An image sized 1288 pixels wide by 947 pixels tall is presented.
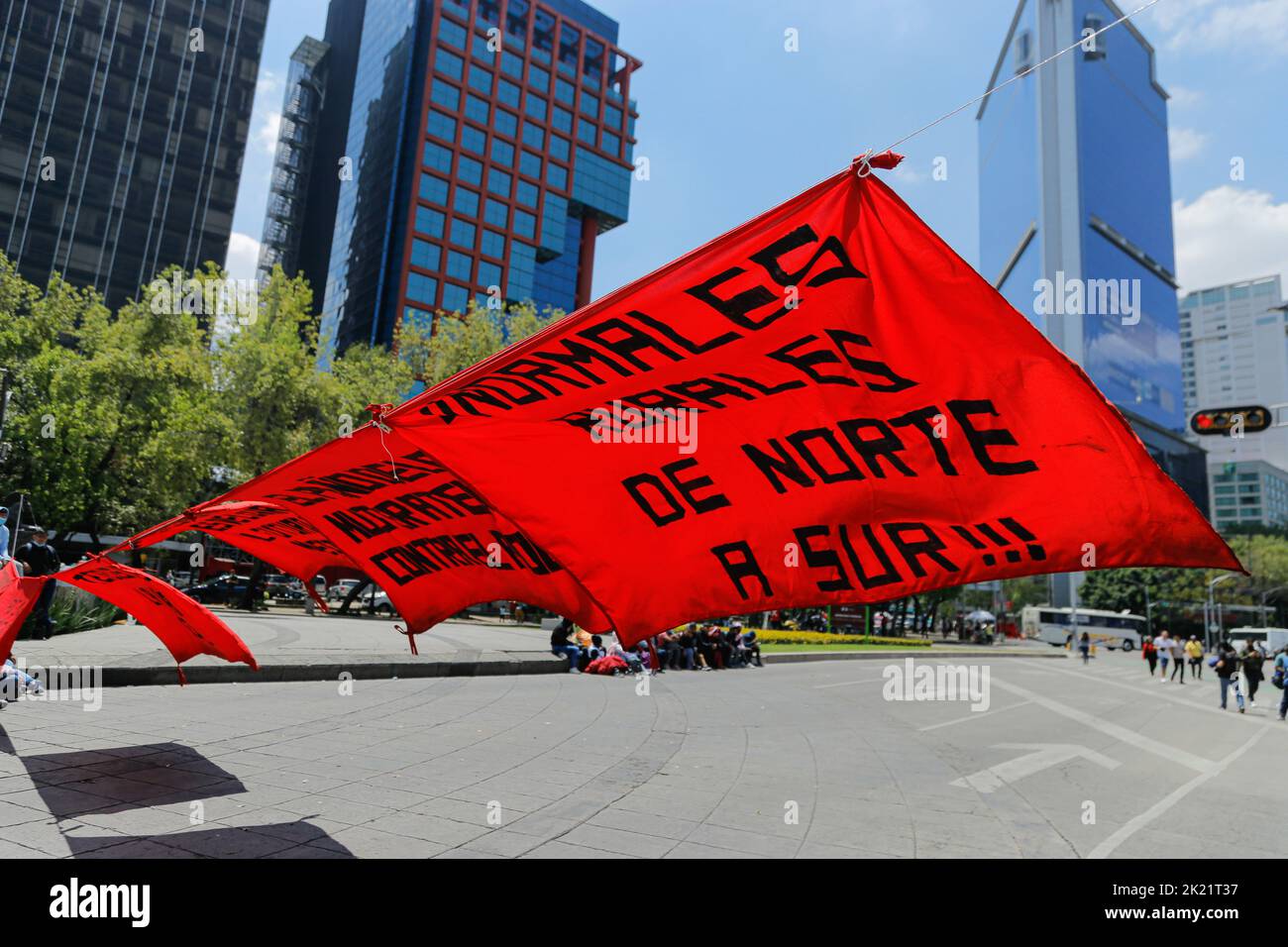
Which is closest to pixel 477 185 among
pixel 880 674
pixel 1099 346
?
pixel 880 674

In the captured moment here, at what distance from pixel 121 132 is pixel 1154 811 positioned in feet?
285

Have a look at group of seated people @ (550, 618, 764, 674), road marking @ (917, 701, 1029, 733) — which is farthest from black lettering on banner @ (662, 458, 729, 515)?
group of seated people @ (550, 618, 764, 674)

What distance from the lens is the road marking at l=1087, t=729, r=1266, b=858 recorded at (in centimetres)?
565

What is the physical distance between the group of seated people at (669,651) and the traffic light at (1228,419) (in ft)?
36.7

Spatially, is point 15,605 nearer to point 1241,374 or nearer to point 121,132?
point 121,132

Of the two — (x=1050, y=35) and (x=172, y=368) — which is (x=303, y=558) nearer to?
(x=172, y=368)

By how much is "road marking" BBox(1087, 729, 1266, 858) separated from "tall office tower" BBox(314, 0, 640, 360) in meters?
73.6

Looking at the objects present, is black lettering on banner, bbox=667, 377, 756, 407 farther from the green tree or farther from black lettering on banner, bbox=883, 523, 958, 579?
the green tree

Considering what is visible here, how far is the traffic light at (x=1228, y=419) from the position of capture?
1386 centimetres

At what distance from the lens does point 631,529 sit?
3311 mm

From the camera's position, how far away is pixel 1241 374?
16250 cm

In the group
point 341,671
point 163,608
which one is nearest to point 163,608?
point 163,608

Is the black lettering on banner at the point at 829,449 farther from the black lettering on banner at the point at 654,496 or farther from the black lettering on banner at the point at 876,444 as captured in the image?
the black lettering on banner at the point at 654,496
